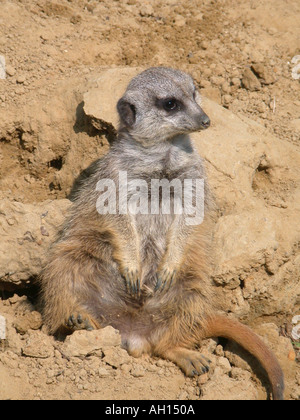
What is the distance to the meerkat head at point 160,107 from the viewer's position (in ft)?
9.36

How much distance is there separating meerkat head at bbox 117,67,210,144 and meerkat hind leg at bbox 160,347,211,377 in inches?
43.0

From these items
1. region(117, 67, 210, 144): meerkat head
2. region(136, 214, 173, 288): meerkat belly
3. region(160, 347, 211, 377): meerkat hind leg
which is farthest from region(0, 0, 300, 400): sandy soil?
region(117, 67, 210, 144): meerkat head

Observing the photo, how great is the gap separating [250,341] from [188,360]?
A: 318 mm

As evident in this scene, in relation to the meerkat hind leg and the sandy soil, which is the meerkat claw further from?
the meerkat hind leg

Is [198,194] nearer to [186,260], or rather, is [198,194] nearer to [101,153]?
[186,260]

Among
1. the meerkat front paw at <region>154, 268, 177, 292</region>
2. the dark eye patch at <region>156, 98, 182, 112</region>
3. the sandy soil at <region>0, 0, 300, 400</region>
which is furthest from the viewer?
the sandy soil at <region>0, 0, 300, 400</region>

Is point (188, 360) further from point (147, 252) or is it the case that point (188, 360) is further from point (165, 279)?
point (147, 252)

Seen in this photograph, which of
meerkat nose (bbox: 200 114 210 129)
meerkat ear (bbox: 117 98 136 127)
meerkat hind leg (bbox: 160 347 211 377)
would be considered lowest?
meerkat hind leg (bbox: 160 347 211 377)

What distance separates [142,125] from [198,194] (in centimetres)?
47

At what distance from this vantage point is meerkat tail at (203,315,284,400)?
2598 millimetres

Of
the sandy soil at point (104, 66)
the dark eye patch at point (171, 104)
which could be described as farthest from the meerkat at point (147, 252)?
the sandy soil at point (104, 66)

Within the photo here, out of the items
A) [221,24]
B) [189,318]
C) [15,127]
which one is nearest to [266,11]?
[221,24]

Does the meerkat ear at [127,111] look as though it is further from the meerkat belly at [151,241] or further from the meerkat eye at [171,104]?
the meerkat belly at [151,241]

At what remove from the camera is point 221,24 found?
13.9 feet
